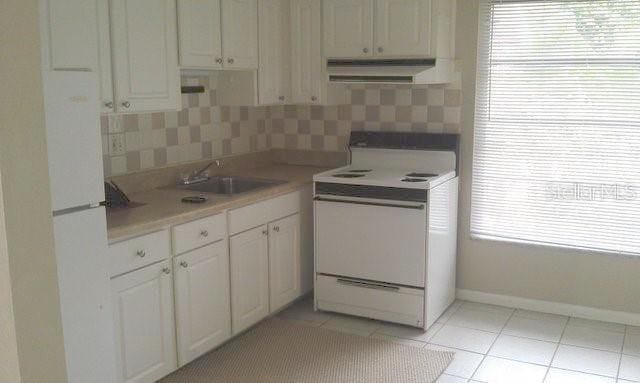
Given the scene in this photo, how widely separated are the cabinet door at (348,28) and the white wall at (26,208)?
2583 millimetres

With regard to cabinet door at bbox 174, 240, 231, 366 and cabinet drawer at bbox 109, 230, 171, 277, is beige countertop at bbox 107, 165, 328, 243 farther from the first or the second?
cabinet door at bbox 174, 240, 231, 366

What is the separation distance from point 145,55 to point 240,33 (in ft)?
2.84

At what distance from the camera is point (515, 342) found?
3834mm

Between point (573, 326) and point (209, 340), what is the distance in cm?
230

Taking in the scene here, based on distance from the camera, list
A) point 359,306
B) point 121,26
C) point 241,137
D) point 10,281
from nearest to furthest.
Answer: point 10,281 → point 121,26 → point 359,306 → point 241,137

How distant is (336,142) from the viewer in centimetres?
480

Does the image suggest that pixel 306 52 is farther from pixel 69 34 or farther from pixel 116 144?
pixel 69 34

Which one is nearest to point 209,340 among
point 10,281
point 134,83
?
point 134,83

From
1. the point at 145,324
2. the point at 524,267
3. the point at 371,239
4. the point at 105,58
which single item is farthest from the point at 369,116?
the point at 145,324

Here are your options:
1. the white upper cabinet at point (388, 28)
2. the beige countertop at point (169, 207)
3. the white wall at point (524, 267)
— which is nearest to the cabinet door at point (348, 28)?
the white upper cabinet at point (388, 28)

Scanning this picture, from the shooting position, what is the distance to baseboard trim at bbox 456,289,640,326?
410 cm

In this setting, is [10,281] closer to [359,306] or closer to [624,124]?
[359,306]

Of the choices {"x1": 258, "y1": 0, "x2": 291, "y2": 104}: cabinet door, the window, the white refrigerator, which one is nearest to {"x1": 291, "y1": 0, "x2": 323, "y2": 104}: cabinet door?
{"x1": 258, "y1": 0, "x2": 291, "y2": 104}: cabinet door

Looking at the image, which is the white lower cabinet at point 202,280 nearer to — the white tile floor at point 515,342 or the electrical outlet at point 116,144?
the white tile floor at point 515,342
